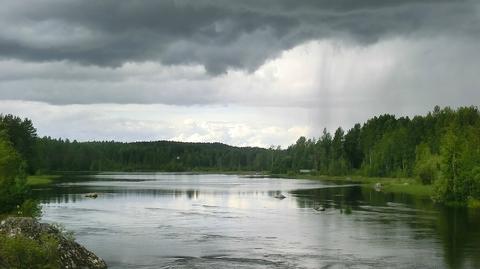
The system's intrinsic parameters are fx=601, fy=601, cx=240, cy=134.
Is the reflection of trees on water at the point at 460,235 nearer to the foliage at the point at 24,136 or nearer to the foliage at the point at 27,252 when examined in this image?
the foliage at the point at 27,252

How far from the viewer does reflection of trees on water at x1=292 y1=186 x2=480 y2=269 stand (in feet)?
137

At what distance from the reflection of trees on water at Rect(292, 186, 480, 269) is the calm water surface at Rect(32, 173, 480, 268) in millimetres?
87

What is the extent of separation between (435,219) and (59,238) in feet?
149

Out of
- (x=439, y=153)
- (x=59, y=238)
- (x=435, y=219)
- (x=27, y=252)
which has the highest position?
(x=439, y=153)

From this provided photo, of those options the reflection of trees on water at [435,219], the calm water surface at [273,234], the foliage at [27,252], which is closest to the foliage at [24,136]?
the calm water surface at [273,234]

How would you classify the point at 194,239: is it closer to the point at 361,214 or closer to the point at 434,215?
the point at 361,214

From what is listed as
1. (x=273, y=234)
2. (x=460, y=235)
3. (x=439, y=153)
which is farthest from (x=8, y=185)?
(x=439, y=153)

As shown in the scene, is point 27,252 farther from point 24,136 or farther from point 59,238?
point 24,136

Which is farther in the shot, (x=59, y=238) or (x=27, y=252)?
(x=59, y=238)

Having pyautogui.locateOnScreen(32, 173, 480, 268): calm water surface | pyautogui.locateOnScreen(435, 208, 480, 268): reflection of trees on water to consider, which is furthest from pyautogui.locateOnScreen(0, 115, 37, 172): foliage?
pyautogui.locateOnScreen(435, 208, 480, 268): reflection of trees on water

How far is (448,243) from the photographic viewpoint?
154 ft

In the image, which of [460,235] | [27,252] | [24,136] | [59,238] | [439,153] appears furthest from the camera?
[24,136]

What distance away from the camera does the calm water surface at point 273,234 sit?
127 feet

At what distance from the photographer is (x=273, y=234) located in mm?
53344
